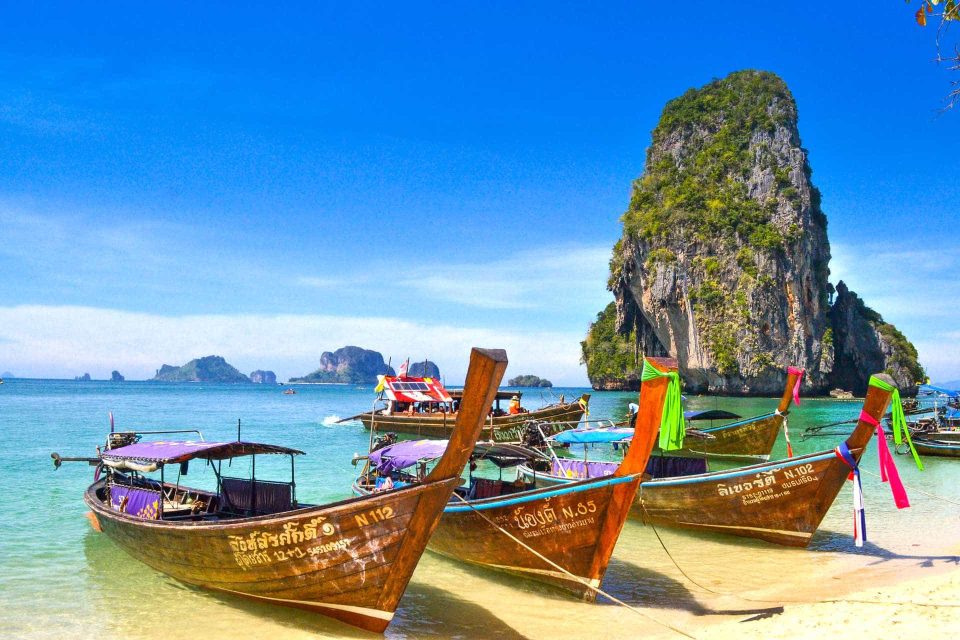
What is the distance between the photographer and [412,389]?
109 feet

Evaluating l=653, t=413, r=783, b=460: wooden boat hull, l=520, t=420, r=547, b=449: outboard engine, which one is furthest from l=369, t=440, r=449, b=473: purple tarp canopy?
l=653, t=413, r=783, b=460: wooden boat hull

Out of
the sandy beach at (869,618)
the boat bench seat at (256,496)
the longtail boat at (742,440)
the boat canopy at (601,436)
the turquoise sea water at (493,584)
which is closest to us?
the sandy beach at (869,618)

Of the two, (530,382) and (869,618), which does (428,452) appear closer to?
(869,618)

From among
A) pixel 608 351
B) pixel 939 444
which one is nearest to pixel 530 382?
pixel 608 351

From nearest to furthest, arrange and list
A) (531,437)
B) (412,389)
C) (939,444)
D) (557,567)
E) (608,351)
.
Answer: (557,567) → (939,444) → (531,437) → (412,389) → (608,351)

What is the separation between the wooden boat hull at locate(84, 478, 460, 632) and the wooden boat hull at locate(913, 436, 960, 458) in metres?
21.5

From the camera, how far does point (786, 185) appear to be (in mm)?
64875

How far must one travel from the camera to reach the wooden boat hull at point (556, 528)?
7.87 metres

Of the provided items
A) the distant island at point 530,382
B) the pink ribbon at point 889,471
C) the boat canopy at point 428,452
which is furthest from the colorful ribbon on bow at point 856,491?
the distant island at point 530,382

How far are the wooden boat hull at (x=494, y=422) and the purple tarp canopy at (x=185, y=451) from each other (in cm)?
1761

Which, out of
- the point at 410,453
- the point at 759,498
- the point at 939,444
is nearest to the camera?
the point at 410,453

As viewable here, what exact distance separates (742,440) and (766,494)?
10.5 m

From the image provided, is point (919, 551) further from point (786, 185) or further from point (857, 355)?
point (857, 355)

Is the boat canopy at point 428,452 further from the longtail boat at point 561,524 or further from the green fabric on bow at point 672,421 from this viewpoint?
the green fabric on bow at point 672,421
